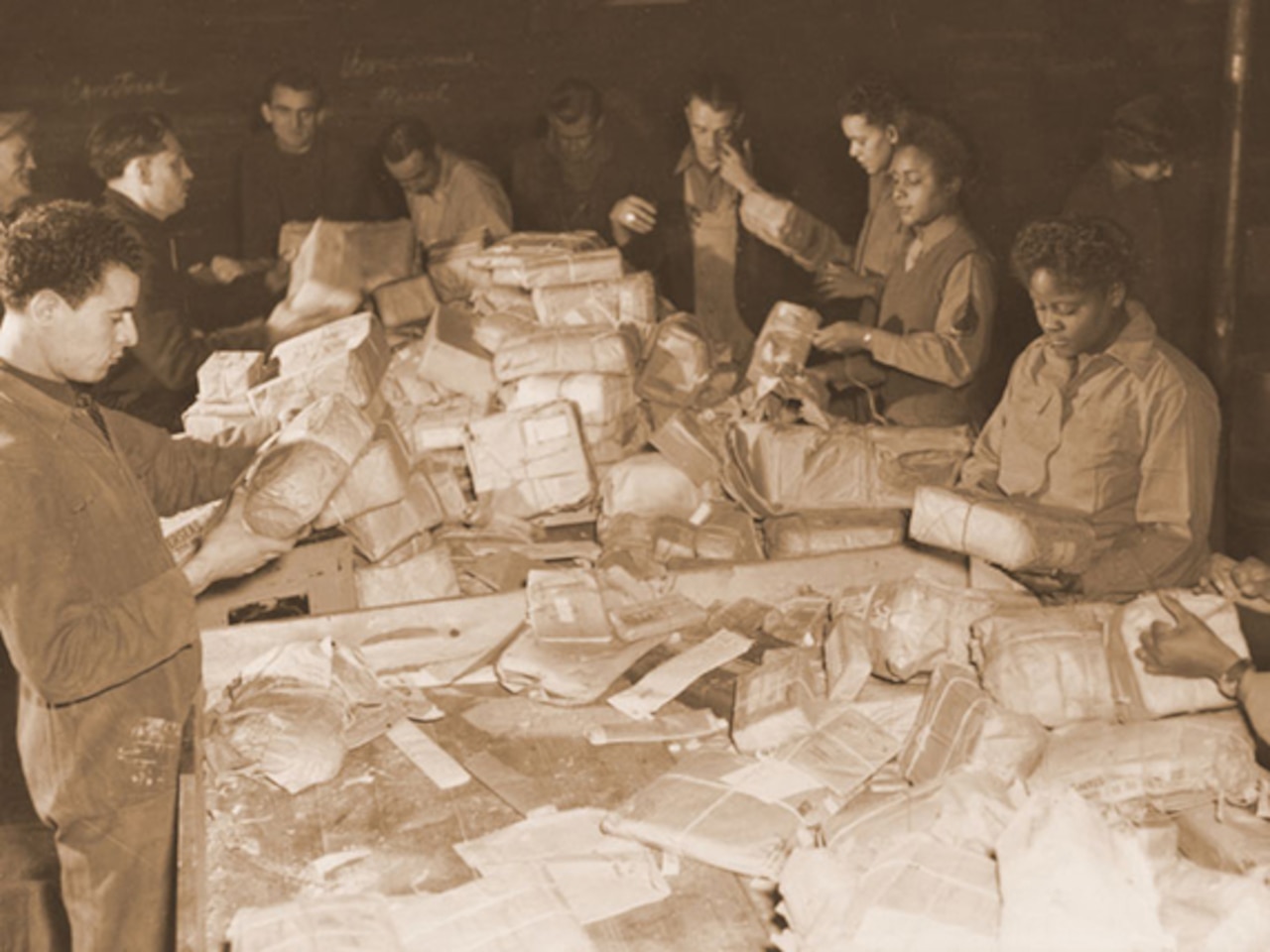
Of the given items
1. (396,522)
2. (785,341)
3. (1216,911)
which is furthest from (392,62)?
(1216,911)

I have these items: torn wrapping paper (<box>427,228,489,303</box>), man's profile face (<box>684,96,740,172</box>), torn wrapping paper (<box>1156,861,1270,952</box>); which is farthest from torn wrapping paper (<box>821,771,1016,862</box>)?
man's profile face (<box>684,96,740,172</box>)

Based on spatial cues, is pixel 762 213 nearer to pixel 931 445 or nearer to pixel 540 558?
pixel 931 445

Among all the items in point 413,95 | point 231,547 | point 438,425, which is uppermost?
point 413,95

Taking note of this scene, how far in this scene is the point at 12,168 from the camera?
6926mm

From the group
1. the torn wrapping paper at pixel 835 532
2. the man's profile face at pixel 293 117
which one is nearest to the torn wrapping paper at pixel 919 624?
the torn wrapping paper at pixel 835 532

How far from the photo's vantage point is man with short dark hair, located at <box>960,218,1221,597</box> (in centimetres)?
→ 427

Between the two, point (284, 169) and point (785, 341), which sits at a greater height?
point (284, 169)

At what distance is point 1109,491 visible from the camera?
445 centimetres

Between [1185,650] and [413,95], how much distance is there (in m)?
7.52

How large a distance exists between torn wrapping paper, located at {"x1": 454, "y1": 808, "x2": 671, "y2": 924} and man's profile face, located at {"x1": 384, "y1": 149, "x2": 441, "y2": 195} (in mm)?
4677

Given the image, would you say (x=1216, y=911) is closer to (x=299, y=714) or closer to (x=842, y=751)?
(x=842, y=751)

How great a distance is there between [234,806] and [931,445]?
A: 2939mm

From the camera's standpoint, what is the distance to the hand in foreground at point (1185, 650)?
3572 mm

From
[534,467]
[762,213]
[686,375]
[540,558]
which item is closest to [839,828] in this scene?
[540,558]
